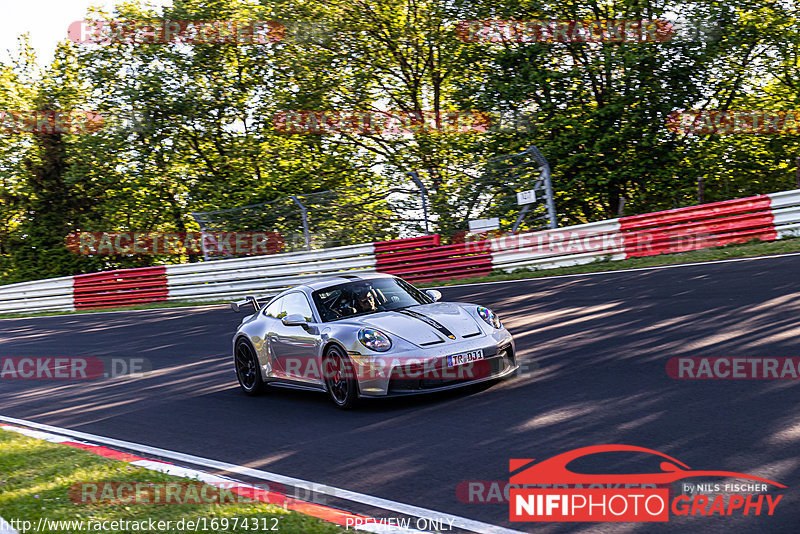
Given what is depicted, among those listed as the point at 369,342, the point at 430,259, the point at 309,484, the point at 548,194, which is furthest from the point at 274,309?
the point at 430,259

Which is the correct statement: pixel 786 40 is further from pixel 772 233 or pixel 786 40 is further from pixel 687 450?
pixel 687 450

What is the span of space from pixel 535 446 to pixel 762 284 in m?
6.62

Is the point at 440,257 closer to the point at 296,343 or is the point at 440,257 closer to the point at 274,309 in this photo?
the point at 274,309

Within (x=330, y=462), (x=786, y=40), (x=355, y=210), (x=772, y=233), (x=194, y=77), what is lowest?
(x=330, y=462)

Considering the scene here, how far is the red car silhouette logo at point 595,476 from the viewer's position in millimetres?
4641

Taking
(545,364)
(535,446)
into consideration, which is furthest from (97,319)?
(535,446)

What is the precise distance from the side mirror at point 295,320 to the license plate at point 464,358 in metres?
1.75

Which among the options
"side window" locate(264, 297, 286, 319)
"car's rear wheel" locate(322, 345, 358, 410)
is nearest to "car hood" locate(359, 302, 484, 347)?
"car's rear wheel" locate(322, 345, 358, 410)

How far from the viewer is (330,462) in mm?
6129

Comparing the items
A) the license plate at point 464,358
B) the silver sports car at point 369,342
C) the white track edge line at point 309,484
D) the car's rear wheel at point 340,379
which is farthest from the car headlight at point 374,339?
the white track edge line at point 309,484

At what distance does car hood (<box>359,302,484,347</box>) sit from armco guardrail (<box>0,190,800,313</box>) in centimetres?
895

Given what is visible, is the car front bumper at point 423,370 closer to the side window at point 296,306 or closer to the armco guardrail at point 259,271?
the side window at point 296,306

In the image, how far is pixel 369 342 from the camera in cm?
755

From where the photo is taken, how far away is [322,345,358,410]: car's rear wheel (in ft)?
25.3
